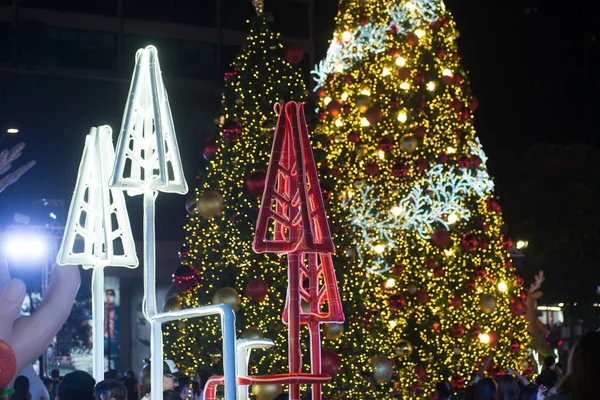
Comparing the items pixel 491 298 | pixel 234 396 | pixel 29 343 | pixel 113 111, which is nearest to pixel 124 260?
pixel 29 343

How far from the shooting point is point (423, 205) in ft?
56.9

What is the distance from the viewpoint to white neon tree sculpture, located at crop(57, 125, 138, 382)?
26.3 feet

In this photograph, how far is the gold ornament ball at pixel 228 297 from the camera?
41.3ft

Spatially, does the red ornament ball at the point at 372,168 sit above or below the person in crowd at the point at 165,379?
above

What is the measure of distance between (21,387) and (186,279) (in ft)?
19.5

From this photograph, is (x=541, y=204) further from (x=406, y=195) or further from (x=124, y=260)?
(x=124, y=260)

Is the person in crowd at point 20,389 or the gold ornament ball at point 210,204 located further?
the gold ornament ball at point 210,204

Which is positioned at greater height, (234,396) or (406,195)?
(406,195)

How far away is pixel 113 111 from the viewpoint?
29469 mm

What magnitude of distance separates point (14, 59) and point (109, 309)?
26.1ft

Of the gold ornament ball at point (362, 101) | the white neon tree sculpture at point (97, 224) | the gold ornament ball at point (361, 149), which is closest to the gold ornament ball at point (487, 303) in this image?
the gold ornament ball at point (361, 149)

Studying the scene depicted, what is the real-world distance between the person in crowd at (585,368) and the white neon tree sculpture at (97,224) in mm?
5081

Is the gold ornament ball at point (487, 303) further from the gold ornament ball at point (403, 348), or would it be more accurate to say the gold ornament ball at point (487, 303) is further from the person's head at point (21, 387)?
the person's head at point (21, 387)

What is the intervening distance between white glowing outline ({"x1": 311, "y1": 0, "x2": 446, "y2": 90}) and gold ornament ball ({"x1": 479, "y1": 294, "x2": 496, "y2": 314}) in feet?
14.7
